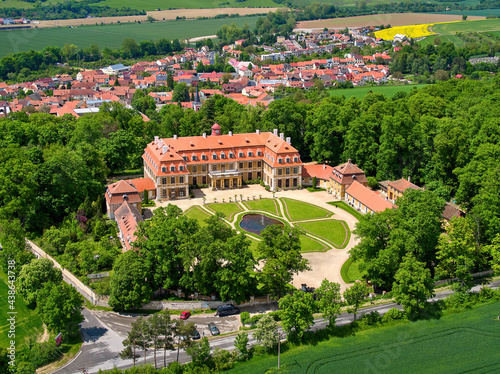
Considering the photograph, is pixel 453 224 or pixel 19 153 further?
pixel 19 153

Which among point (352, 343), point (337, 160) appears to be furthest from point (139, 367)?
point (337, 160)

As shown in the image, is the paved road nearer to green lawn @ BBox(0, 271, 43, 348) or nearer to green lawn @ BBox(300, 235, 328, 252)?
green lawn @ BBox(0, 271, 43, 348)

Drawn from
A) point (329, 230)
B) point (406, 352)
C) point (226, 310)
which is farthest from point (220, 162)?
point (406, 352)

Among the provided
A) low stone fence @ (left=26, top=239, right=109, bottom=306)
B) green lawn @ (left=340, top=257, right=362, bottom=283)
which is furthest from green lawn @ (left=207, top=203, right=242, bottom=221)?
low stone fence @ (left=26, top=239, right=109, bottom=306)

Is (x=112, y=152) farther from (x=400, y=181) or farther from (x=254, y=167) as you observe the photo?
(x=400, y=181)

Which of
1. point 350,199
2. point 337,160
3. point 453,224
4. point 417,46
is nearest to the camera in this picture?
point 453,224

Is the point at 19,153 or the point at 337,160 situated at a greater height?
the point at 19,153

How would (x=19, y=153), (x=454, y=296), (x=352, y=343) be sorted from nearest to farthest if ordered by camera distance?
(x=352, y=343) → (x=454, y=296) → (x=19, y=153)
